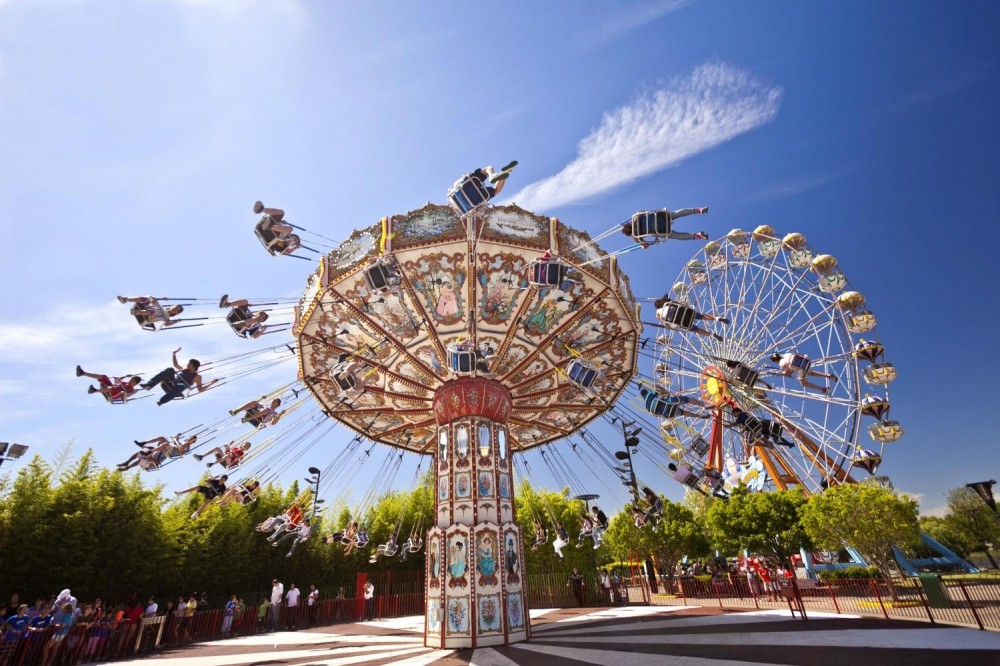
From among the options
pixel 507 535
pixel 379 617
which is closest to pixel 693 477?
pixel 507 535

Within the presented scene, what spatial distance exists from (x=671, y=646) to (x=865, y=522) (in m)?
12.5

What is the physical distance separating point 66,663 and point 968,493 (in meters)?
70.2

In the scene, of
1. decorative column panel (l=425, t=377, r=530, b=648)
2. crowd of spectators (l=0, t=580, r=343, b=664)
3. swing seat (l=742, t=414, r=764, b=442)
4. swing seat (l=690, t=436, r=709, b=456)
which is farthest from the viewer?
swing seat (l=690, t=436, r=709, b=456)

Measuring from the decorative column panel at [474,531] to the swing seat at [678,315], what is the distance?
5.38 metres

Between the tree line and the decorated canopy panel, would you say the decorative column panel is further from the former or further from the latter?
the tree line

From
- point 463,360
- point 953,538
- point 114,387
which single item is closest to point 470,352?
point 463,360

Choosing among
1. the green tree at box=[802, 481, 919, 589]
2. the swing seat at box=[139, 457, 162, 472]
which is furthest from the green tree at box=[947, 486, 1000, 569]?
the swing seat at box=[139, 457, 162, 472]

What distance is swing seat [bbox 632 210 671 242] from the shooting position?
380 inches

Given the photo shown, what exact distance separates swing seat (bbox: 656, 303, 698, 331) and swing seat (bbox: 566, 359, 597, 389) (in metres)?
2.20

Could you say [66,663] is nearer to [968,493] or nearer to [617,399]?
[617,399]

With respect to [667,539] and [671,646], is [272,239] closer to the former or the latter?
[671,646]

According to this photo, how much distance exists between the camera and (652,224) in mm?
9727

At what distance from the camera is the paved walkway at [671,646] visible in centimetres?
784

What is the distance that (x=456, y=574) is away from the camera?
1211 centimetres
